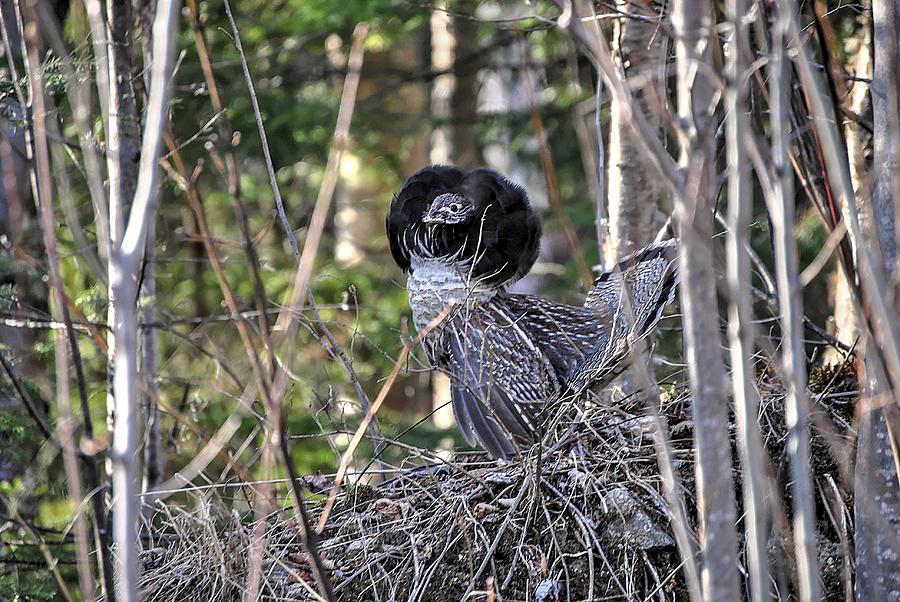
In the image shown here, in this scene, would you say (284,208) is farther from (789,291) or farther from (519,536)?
(789,291)

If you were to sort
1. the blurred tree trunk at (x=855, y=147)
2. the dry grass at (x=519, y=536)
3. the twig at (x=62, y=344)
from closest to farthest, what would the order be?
the twig at (x=62, y=344) → the dry grass at (x=519, y=536) → the blurred tree trunk at (x=855, y=147)

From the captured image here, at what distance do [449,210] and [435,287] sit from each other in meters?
0.43

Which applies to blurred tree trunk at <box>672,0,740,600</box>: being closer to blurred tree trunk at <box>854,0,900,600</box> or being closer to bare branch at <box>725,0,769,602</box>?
bare branch at <box>725,0,769,602</box>

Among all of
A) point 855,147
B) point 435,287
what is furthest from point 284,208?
point 855,147

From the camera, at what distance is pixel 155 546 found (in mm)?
4426

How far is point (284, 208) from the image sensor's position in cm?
859

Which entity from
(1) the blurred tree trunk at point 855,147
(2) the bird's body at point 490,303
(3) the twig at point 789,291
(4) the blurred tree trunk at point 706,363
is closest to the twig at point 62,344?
(4) the blurred tree trunk at point 706,363

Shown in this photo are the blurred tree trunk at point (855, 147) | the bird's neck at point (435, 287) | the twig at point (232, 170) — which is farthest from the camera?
the bird's neck at point (435, 287)

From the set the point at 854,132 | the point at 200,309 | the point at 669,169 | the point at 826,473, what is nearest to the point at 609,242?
the point at 854,132

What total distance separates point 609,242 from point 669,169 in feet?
10.5

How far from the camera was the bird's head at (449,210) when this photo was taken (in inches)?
214

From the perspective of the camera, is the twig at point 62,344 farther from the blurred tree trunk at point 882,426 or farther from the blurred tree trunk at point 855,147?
the blurred tree trunk at point 855,147

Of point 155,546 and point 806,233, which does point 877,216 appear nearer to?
point 155,546

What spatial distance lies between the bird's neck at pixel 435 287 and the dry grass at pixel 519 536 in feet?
4.57
